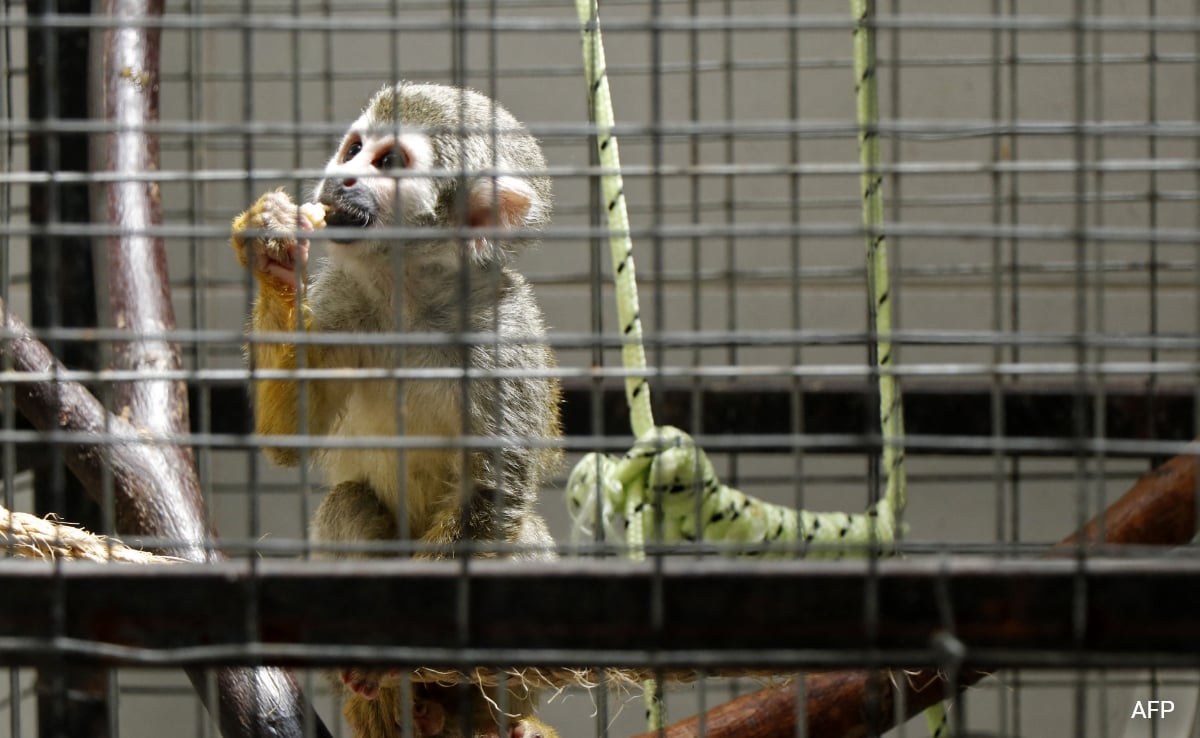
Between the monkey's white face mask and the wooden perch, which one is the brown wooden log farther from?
the wooden perch

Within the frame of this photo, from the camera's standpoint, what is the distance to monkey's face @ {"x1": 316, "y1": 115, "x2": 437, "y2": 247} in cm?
228

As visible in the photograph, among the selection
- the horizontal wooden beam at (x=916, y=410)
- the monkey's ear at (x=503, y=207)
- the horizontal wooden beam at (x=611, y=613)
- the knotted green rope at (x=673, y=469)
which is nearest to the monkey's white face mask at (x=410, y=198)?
the monkey's ear at (x=503, y=207)

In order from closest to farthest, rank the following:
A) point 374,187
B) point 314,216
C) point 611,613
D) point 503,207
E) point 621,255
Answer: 1. point 611,613
2. point 621,255
3. point 314,216
4. point 374,187
5. point 503,207

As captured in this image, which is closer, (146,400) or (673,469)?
(673,469)

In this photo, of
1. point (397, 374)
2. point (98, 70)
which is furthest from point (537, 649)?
point (98, 70)

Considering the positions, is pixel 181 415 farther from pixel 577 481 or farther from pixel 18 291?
pixel 18 291

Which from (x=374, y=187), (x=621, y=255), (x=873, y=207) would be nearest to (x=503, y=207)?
(x=374, y=187)

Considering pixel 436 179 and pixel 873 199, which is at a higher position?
pixel 436 179

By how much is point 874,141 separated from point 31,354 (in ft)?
5.43

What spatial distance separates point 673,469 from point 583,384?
1.15 meters

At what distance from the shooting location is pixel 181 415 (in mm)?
→ 2477

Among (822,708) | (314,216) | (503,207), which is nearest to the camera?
(314,216)

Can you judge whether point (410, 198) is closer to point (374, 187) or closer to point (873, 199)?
point (374, 187)

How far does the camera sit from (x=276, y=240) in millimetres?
2096
